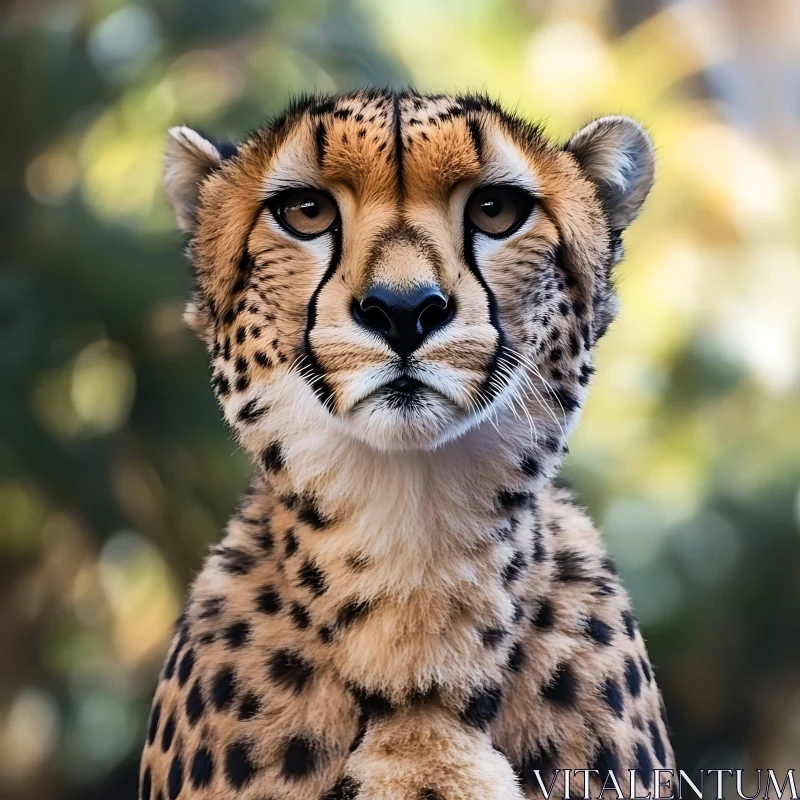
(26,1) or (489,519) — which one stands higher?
(26,1)

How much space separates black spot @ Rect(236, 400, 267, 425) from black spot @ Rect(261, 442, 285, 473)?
28mm

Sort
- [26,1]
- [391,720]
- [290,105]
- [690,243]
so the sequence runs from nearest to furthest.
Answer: [391,720]
[290,105]
[26,1]
[690,243]

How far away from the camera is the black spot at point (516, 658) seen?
954 mm

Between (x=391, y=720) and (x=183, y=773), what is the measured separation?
0.20 metres

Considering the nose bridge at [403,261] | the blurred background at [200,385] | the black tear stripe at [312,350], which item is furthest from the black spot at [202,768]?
the blurred background at [200,385]

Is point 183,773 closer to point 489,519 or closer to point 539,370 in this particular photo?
point 489,519

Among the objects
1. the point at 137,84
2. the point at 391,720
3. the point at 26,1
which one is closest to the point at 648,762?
the point at 391,720

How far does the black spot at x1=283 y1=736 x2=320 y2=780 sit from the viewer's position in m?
0.92

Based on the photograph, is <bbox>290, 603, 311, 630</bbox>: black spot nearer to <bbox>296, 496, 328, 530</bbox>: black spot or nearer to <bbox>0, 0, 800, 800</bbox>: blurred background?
<bbox>296, 496, 328, 530</bbox>: black spot

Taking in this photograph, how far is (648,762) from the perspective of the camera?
0.98m

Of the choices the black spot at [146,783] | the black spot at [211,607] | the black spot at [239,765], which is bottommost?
the black spot at [146,783]

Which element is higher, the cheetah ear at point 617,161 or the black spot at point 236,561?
the cheetah ear at point 617,161

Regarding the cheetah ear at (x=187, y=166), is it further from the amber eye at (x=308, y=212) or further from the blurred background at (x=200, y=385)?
the blurred background at (x=200, y=385)

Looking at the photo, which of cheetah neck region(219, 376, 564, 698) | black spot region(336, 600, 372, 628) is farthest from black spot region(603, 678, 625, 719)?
black spot region(336, 600, 372, 628)
